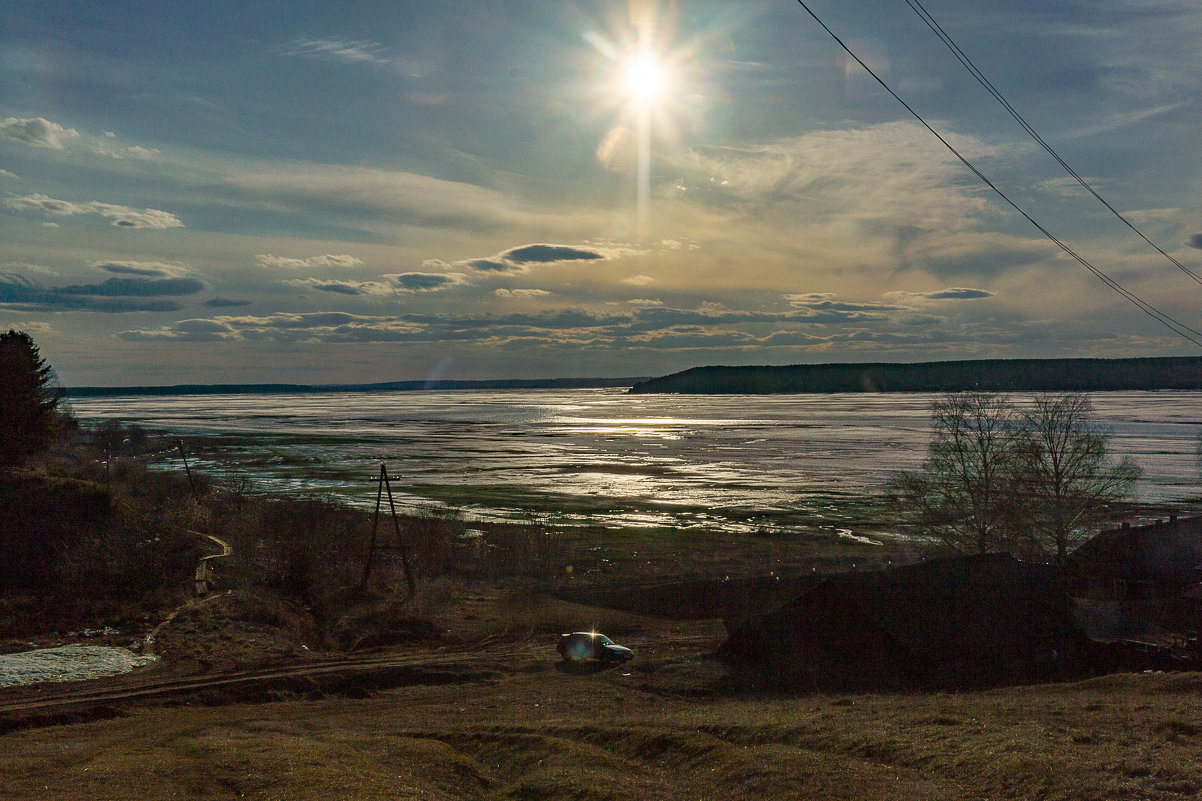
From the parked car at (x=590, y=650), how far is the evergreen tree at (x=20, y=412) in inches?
1395

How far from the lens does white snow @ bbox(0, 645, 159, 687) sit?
19.8 metres

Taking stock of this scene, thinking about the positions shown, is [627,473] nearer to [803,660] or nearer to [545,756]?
[803,660]

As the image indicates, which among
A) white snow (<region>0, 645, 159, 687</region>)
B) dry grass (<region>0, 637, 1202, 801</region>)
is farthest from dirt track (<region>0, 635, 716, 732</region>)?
dry grass (<region>0, 637, 1202, 801</region>)

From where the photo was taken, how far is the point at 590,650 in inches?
989

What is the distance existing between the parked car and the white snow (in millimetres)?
12072

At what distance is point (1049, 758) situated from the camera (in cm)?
1074

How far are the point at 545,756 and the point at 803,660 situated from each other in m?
12.5

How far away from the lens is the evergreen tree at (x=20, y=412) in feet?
141

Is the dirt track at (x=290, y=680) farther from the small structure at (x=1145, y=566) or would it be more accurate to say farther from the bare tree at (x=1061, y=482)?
the bare tree at (x=1061, y=482)

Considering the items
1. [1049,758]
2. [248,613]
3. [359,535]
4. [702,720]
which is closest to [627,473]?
[359,535]

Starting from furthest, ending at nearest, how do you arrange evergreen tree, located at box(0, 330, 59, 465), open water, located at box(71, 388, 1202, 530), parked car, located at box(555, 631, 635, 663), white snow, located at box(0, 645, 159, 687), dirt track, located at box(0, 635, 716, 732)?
open water, located at box(71, 388, 1202, 530) < evergreen tree, located at box(0, 330, 59, 465) < parked car, located at box(555, 631, 635, 663) < white snow, located at box(0, 645, 159, 687) < dirt track, located at box(0, 635, 716, 732)

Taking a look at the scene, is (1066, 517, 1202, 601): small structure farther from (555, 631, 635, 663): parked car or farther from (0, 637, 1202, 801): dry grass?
(555, 631, 635, 663): parked car

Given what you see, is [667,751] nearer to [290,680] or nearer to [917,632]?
[290,680]

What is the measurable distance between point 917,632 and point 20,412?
47080mm
